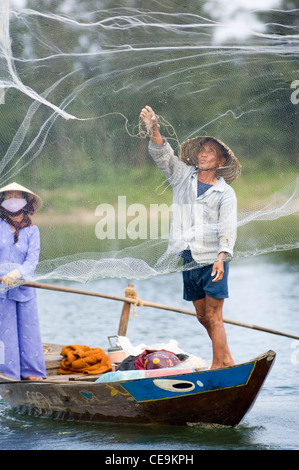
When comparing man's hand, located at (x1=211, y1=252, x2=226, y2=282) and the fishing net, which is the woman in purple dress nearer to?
the fishing net

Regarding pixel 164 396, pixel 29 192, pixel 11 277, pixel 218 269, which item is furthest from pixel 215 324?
pixel 29 192

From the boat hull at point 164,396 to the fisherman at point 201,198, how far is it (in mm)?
743

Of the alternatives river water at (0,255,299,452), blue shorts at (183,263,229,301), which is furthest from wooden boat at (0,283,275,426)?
blue shorts at (183,263,229,301)

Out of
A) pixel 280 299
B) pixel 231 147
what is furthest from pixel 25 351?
pixel 280 299

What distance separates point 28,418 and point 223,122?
3.25 meters

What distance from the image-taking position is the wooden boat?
20.1 feet

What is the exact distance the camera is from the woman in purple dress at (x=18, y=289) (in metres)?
6.14

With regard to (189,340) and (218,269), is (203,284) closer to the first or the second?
(218,269)

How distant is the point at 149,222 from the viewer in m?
5.93

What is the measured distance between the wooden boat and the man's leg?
315 mm

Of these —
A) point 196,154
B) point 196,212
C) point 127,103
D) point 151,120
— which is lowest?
→ point 196,212

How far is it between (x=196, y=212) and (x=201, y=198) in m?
0.11

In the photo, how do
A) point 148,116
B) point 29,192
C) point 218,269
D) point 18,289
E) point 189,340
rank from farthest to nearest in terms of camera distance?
1. point 189,340
2. point 18,289
3. point 218,269
4. point 29,192
5. point 148,116

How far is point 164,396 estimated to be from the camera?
20.8 ft
